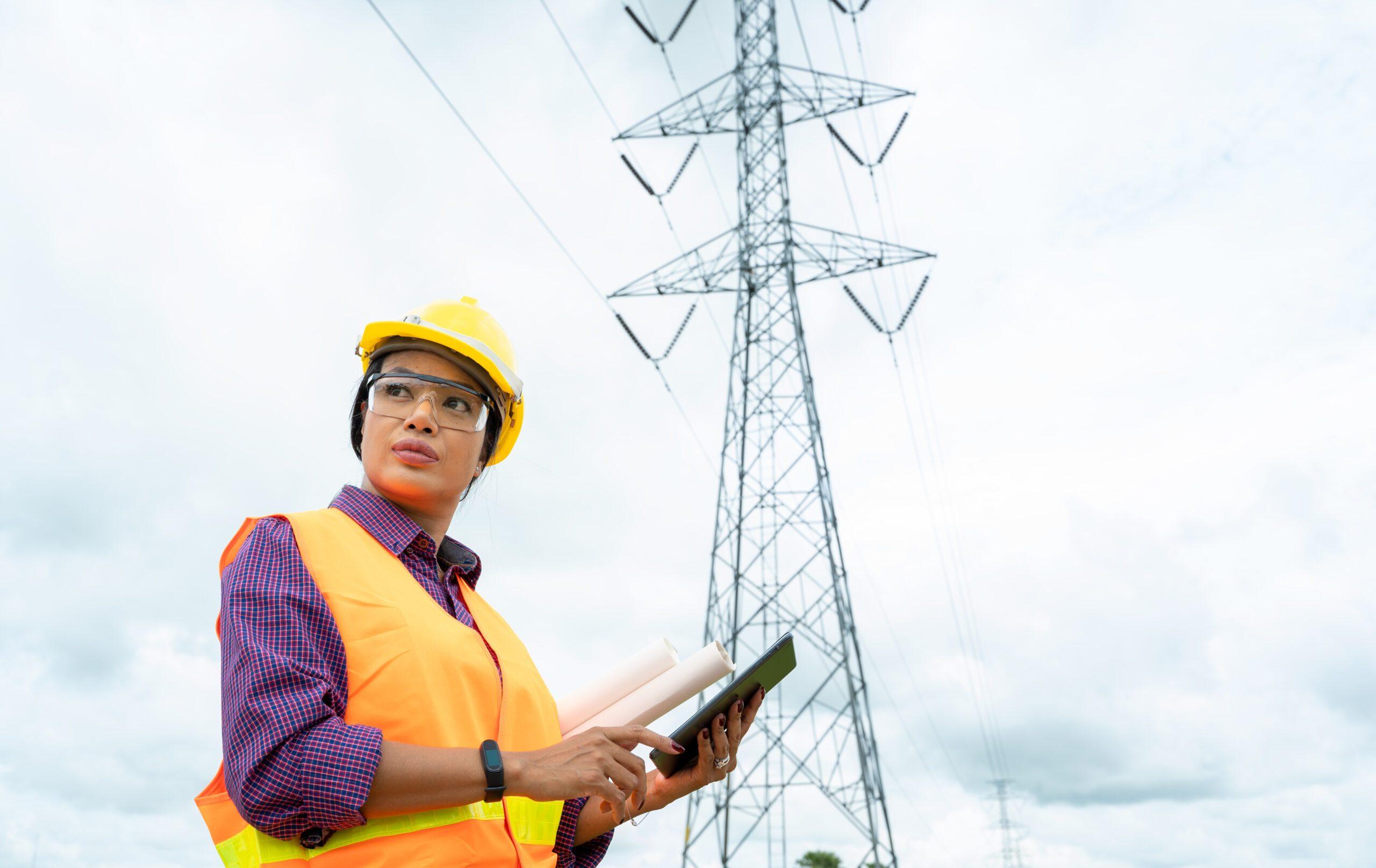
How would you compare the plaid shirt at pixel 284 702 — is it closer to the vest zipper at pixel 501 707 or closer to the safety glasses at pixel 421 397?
the vest zipper at pixel 501 707

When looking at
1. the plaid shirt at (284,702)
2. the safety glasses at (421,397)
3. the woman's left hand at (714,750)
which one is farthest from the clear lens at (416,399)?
the woman's left hand at (714,750)

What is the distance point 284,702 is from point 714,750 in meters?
1.15

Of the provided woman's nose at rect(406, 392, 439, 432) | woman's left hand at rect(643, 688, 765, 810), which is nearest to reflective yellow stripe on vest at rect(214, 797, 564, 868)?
woman's left hand at rect(643, 688, 765, 810)

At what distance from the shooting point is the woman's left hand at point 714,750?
239 centimetres

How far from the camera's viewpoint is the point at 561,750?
1.74 metres

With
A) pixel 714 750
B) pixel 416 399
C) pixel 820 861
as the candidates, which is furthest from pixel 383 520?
pixel 820 861

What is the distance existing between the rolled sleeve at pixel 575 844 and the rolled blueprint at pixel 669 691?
0.63 feet

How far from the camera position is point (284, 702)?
4.99 ft

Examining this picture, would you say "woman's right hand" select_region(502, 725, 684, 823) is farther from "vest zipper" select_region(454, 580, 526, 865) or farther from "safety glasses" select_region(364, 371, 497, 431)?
"safety glasses" select_region(364, 371, 497, 431)

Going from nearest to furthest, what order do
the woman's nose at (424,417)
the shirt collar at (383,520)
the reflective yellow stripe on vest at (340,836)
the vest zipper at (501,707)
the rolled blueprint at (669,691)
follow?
the reflective yellow stripe on vest at (340,836)
the vest zipper at (501,707)
the shirt collar at (383,520)
the woman's nose at (424,417)
the rolled blueprint at (669,691)

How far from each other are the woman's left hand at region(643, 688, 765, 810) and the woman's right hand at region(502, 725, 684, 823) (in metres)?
0.53

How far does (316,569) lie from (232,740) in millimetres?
319

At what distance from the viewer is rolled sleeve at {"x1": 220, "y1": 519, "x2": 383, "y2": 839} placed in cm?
150

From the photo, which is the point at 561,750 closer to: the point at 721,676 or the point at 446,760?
the point at 446,760
